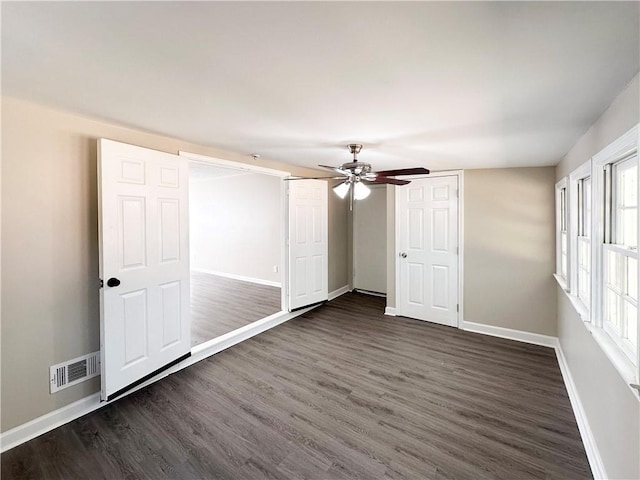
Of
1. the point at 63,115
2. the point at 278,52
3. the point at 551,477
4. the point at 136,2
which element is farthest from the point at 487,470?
the point at 63,115

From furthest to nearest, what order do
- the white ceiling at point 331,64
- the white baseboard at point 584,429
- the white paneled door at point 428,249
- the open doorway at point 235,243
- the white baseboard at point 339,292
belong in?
the white baseboard at point 339,292 → the open doorway at point 235,243 → the white paneled door at point 428,249 → the white baseboard at point 584,429 → the white ceiling at point 331,64

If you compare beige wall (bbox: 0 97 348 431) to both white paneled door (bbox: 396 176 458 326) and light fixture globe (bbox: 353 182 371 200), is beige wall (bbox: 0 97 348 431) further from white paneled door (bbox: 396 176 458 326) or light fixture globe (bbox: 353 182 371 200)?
white paneled door (bbox: 396 176 458 326)

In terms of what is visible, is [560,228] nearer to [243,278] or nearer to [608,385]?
[608,385]

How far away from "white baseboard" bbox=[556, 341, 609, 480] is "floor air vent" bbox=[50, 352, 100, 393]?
3.45 m

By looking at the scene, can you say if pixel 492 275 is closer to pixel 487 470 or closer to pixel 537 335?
pixel 537 335

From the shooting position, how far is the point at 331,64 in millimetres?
1324

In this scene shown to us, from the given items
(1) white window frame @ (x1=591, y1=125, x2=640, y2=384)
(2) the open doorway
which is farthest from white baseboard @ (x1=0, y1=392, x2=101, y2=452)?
(1) white window frame @ (x1=591, y1=125, x2=640, y2=384)

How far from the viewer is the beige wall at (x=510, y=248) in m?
3.48

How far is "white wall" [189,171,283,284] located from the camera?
6.18 meters

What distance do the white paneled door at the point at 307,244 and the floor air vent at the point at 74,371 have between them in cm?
235

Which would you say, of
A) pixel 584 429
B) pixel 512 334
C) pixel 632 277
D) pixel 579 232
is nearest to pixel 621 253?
pixel 632 277

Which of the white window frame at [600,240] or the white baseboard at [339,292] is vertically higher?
the white window frame at [600,240]

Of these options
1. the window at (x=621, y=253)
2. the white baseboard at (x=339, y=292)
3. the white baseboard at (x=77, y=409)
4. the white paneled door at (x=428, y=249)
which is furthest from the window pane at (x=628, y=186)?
the white baseboard at (x=339, y=292)

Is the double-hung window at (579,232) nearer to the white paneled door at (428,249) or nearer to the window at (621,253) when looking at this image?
the window at (621,253)
